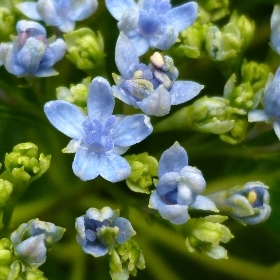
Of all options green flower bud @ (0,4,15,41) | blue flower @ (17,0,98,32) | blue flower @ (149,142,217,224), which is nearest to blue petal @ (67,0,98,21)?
blue flower @ (17,0,98,32)

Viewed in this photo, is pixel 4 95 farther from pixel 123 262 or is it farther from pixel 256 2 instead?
pixel 256 2

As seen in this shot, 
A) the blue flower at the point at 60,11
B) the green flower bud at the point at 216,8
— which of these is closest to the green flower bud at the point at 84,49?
the blue flower at the point at 60,11

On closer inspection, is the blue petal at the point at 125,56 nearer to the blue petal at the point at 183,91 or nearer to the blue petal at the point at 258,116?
the blue petal at the point at 183,91

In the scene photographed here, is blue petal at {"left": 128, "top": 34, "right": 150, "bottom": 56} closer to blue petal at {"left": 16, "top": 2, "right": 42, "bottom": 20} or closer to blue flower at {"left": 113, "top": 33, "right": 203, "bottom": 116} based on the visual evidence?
blue flower at {"left": 113, "top": 33, "right": 203, "bottom": 116}

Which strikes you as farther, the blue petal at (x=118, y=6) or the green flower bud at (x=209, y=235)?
the blue petal at (x=118, y=6)

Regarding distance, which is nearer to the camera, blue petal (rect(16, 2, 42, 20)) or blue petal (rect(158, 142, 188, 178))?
blue petal (rect(158, 142, 188, 178))

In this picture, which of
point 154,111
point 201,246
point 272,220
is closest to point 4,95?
point 154,111

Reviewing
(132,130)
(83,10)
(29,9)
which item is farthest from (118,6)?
(132,130)
